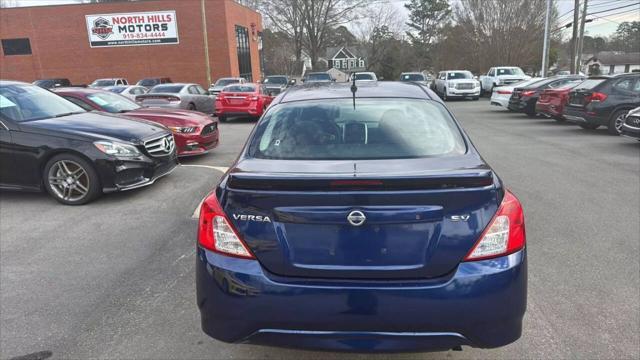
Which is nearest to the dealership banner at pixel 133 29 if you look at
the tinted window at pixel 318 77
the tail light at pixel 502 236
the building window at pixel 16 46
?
the building window at pixel 16 46

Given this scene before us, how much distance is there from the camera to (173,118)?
9.00 metres

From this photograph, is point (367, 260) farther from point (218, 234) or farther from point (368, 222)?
point (218, 234)

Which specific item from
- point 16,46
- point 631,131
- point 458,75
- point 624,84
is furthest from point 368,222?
point 16,46

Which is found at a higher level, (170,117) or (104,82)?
(104,82)

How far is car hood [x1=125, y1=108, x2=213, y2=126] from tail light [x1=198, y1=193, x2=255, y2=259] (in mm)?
6890

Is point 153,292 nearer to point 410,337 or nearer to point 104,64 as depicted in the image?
point 410,337

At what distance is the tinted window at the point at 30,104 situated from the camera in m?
6.26

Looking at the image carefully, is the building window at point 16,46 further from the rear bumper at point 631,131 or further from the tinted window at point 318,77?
the rear bumper at point 631,131

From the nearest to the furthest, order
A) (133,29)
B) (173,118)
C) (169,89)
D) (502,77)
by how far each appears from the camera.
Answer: (173,118), (169,89), (502,77), (133,29)

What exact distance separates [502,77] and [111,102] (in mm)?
23486

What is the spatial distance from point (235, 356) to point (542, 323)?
6.87ft

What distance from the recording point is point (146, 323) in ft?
10.6

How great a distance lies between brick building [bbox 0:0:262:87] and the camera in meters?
34.1

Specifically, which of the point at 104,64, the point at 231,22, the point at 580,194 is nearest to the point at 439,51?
the point at 231,22
